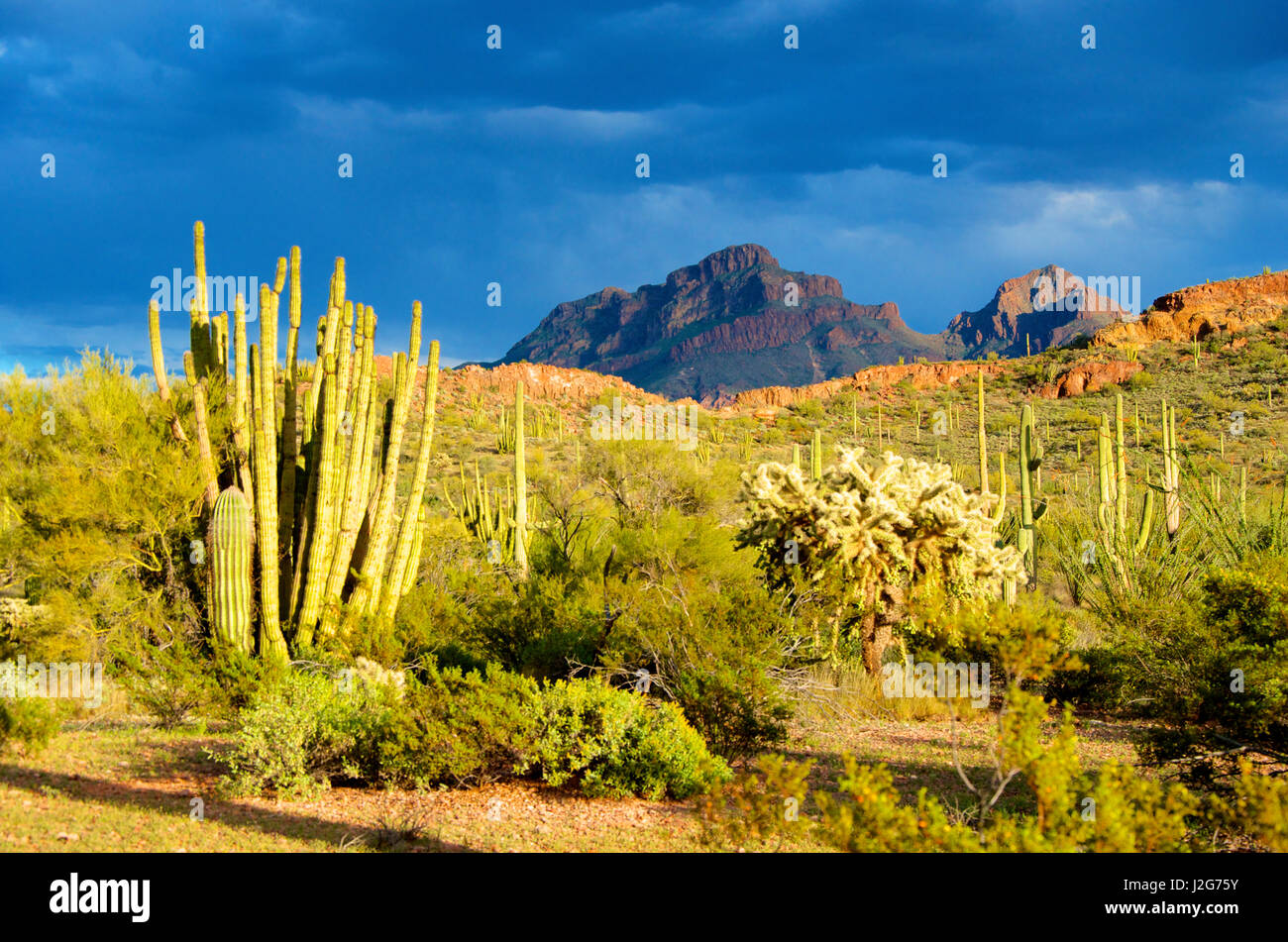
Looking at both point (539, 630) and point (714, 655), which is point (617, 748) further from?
point (539, 630)

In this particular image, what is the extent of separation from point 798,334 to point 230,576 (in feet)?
559

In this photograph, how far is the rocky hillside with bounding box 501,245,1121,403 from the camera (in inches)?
5591

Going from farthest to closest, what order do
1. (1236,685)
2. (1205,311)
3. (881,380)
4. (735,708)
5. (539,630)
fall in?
(881,380) → (1205,311) → (539,630) → (735,708) → (1236,685)

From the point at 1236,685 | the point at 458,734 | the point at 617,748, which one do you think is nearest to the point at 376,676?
the point at 458,734

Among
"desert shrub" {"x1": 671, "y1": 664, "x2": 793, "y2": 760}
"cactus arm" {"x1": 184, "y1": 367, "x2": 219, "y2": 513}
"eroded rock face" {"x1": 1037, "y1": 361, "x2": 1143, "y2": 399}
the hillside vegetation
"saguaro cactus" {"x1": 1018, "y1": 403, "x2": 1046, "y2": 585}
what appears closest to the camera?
the hillside vegetation

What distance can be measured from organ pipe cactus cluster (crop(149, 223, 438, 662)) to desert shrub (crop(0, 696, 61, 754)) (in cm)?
186

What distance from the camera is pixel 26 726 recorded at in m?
6.38

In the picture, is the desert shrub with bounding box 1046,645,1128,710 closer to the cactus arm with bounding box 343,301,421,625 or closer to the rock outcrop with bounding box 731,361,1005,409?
the cactus arm with bounding box 343,301,421,625

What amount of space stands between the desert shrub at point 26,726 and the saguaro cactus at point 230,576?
1783 millimetres

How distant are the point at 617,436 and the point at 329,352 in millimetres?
8803

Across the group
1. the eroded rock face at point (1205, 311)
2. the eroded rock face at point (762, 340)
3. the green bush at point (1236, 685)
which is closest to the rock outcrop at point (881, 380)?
the eroded rock face at point (1205, 311)

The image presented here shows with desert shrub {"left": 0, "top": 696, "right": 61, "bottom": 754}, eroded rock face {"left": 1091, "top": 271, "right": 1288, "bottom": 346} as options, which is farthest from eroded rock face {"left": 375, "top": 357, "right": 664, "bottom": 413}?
desert shrub {"left": 0, "top": 696, "right": 61, "bottom": 754}

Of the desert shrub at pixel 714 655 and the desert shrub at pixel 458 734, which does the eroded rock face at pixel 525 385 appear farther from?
the desert shrub at pixel 458 734

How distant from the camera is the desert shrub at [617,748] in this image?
6191 millimetres
